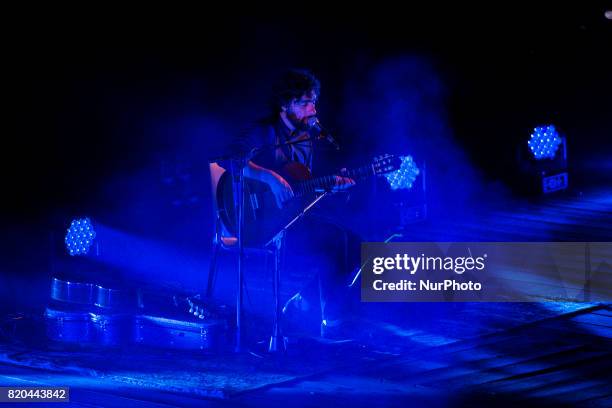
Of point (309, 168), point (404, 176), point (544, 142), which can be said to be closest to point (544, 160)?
point (544, 142)

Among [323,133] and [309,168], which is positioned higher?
[323,133]

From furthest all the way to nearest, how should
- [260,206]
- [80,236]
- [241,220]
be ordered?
[80,236] → [260,206] → [241,220]

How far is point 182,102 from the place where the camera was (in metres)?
6.83

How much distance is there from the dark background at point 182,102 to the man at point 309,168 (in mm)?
1681

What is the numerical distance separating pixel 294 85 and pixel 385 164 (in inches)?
28.0

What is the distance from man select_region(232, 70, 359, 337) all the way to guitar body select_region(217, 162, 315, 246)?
0.06 m

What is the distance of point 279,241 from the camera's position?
16.9ft

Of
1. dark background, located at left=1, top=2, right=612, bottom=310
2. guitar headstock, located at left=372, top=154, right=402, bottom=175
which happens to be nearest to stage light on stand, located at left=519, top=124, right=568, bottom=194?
dark background, located at left=1, top=2, right=612, bottom=310

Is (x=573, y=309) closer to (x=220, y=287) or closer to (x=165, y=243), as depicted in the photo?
(x=220, y=287)

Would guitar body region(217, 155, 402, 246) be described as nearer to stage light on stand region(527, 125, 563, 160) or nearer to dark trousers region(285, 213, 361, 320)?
dark trousers region(285, 213, 361, 320)

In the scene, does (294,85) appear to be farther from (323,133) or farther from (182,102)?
(182,102)

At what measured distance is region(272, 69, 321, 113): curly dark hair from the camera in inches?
203

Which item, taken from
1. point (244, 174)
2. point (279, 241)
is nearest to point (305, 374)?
point (279, 241)

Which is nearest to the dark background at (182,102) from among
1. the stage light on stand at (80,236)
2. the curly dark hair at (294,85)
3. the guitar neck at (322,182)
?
the stage light on stand at (80,236)
